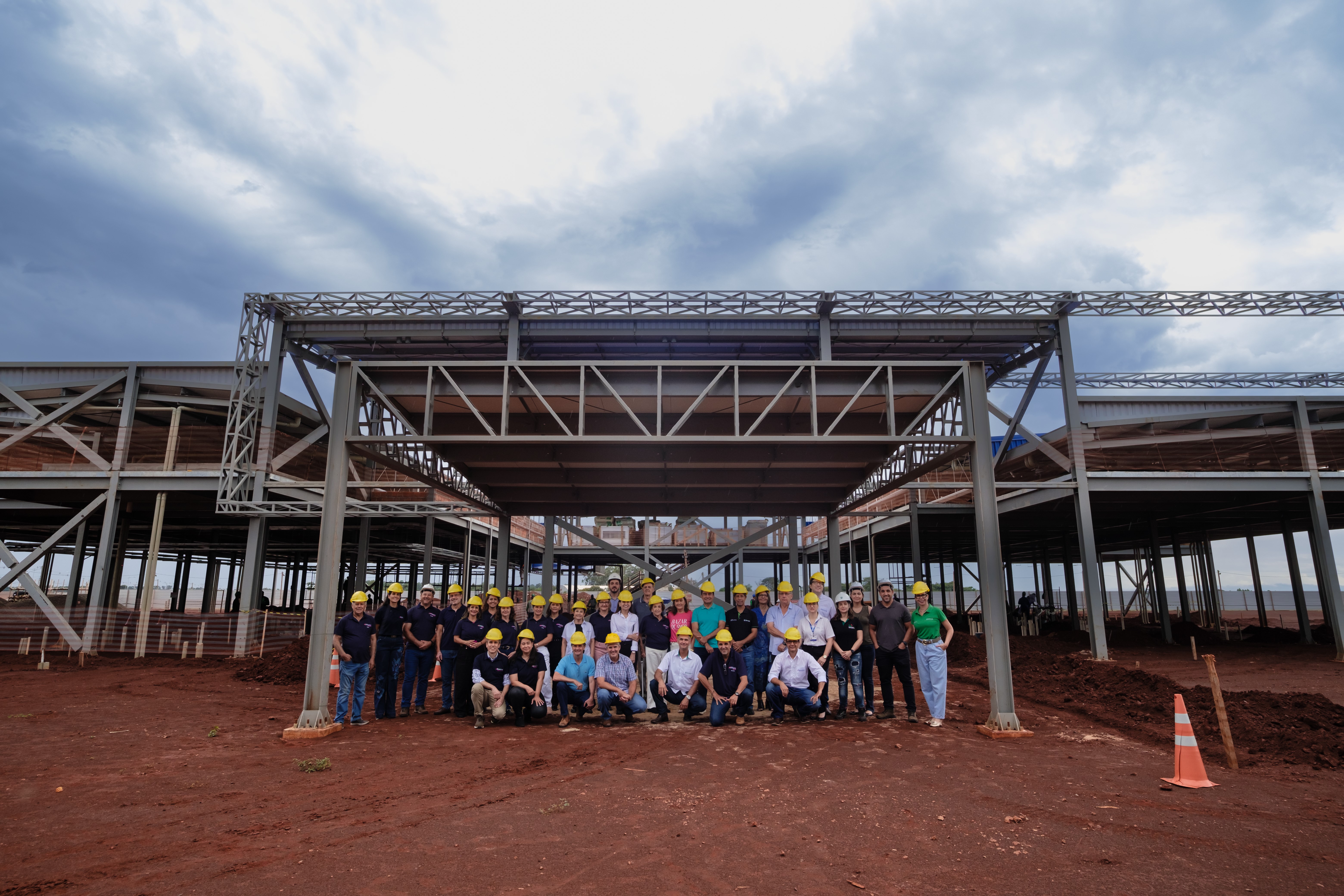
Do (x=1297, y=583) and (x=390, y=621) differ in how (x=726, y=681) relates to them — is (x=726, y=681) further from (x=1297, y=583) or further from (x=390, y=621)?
(x=1297, y=583)

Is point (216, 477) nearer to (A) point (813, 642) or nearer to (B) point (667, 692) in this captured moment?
(B) point (667, 692)

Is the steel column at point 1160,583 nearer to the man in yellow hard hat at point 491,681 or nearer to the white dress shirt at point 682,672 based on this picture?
the white dress shirt at point 682,672

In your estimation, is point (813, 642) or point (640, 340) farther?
point (640, 340)

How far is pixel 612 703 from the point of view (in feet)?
35.3

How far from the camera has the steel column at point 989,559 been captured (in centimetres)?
986

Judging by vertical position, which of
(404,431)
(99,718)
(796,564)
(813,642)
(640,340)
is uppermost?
(640,340)

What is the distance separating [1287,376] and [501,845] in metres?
34.6

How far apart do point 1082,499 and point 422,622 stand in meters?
17.1

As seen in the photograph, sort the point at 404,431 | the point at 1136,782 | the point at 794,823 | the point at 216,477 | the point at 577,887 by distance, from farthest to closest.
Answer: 1. the point at 216,477
2. the point at 404,431
3. the point at 1136,782
4. the point at 794,823
5. the point at 577,887

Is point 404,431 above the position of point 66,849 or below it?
above

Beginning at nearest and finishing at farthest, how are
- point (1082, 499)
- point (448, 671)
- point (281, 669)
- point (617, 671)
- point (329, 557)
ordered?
point (329, 557)
point (617, 671)
point (448, 671)
point (281, 669)
point (1082, 499)

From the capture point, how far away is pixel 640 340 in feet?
75.5

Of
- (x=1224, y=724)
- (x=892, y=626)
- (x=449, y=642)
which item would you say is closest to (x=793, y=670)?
(x=892, y=626)

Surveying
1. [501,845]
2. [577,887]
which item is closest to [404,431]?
[501,845]
